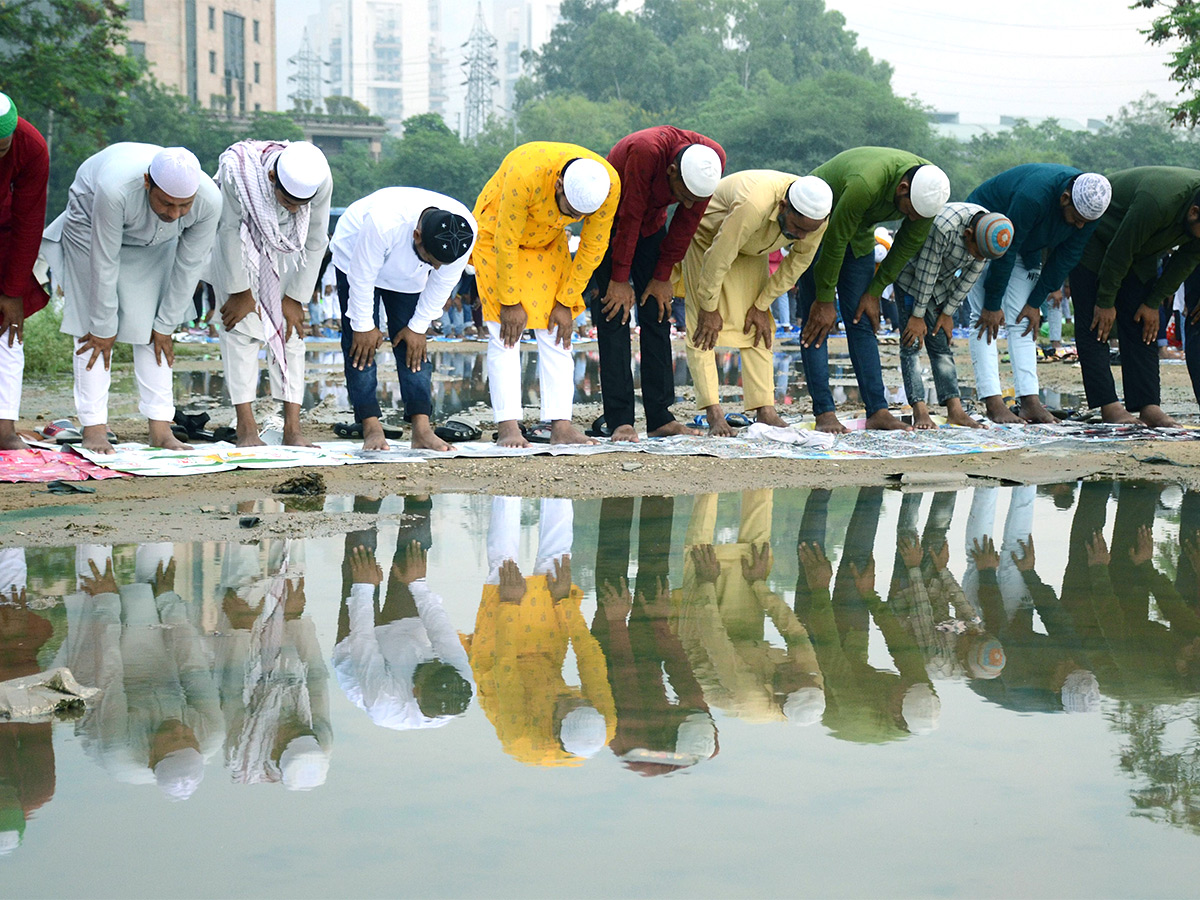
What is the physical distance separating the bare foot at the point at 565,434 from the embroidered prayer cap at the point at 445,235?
42.2 inches

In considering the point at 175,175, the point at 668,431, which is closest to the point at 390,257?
the point at 175,175

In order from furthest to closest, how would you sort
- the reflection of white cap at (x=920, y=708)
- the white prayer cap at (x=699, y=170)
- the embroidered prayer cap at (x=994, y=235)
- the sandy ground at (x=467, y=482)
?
the embroidered prayer cap at (x=994, y=235), the white prayer cap at (x=699, y=170), the sandy ground at (x=467, y=482), the reflection of white cap at (x=920, y=708)

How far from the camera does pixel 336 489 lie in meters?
6.05

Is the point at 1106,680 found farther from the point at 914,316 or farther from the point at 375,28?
the point at 375,28

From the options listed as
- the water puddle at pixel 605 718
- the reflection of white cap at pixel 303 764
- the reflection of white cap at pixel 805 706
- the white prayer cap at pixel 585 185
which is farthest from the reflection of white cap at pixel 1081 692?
the white prayer cap at pixel 585 185

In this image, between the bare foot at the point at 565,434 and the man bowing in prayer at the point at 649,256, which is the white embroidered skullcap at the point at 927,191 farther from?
the bare foot at the point at 565,434

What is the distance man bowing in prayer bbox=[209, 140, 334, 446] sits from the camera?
270 inches

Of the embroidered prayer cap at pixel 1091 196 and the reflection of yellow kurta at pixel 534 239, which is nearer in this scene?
the reflection of yellow kurta at pixel 534 239

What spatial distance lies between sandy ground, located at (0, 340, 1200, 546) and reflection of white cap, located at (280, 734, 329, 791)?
2.32 metres

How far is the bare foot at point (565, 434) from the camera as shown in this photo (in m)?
7.35

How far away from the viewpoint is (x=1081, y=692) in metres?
3.11

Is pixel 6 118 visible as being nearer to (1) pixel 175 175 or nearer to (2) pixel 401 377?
(1) pixel 175 175

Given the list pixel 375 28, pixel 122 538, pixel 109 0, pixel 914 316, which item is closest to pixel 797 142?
pixel 109 0

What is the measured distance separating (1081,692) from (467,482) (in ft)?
11.7
